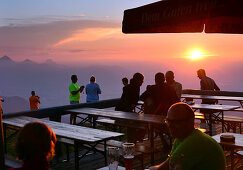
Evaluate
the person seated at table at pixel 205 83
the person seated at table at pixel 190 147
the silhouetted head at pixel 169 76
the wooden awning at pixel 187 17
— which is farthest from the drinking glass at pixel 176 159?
the person seated at table at pixel 205 83

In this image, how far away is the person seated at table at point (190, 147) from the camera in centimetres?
225

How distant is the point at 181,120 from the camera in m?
2.31

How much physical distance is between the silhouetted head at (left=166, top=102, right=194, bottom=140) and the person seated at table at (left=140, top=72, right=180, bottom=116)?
Answer: 4.01 metres

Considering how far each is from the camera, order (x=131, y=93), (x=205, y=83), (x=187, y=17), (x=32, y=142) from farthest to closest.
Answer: (x=205, y=83)
(x=131, y=93)
(x=187, y=17)
(x=32, y=142)

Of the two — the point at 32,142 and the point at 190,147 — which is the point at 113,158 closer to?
the point at 190,147

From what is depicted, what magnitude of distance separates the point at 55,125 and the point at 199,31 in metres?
3.29

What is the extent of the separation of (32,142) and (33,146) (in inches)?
1.1

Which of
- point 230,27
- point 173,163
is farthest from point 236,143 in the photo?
point 173,163

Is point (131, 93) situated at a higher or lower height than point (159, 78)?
lower

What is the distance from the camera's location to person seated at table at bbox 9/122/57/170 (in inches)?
80.6

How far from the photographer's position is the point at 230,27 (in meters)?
3.47

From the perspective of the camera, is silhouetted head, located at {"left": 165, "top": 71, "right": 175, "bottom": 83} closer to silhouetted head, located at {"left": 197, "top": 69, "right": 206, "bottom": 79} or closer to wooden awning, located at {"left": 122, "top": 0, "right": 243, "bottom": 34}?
silhouetted head, located at {"left": 197, "top": 69, "right": 206, "bottom": 79}

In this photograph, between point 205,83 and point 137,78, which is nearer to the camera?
point 137,78

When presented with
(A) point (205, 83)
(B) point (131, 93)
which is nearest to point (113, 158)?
(B) point (131, 93)
